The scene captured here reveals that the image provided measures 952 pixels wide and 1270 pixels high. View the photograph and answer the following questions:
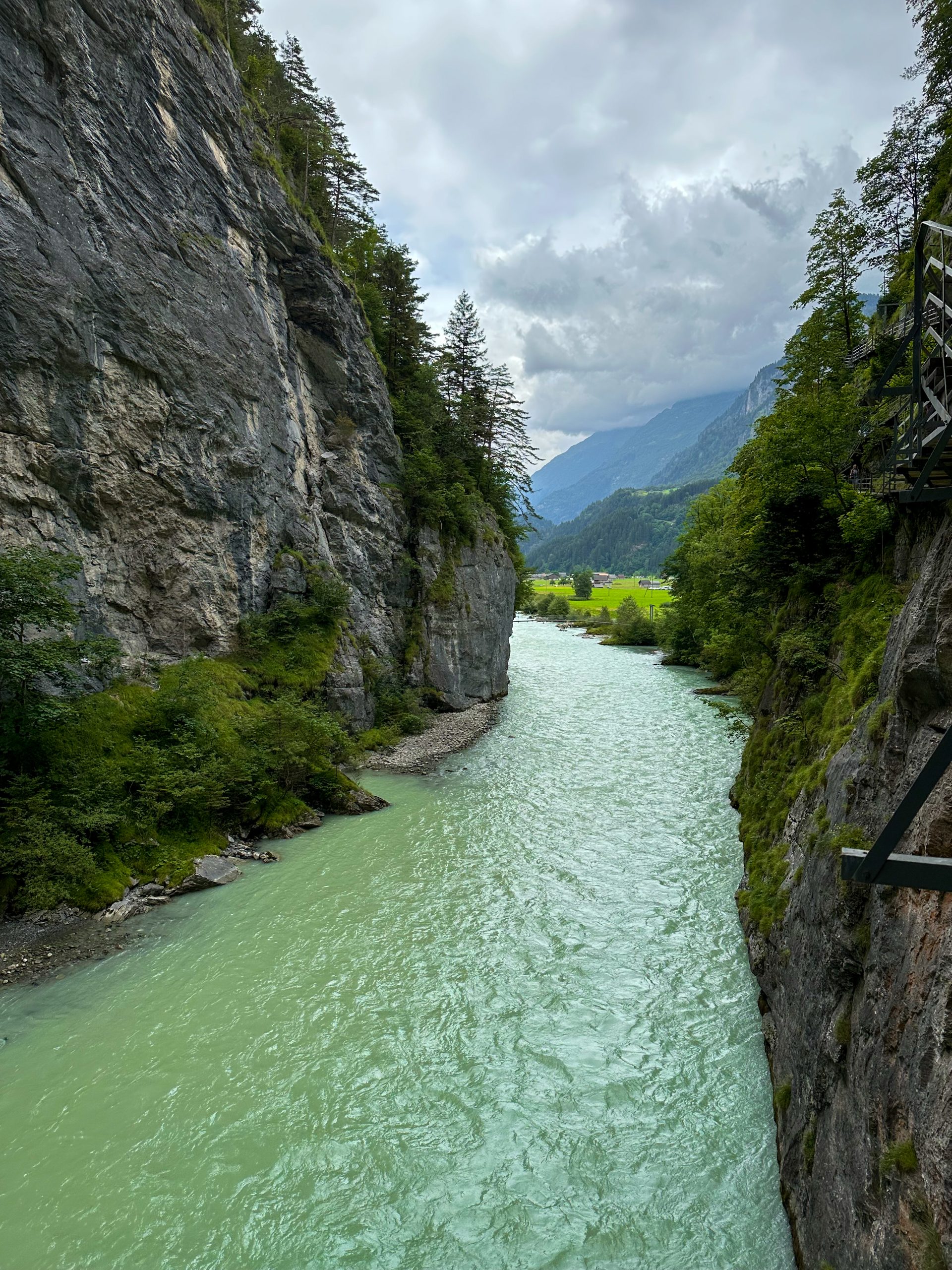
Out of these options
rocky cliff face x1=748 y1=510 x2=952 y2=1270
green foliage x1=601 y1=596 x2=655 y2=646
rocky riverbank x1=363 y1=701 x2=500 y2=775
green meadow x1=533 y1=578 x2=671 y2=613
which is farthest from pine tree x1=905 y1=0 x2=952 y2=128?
green meadow x1=533 y1=578 x2=671 y2=613

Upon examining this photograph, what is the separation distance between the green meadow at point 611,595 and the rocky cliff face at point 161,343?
70859 mm

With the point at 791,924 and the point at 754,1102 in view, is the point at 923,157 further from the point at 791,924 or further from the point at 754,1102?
the point at 754,1102

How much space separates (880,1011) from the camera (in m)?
4.87

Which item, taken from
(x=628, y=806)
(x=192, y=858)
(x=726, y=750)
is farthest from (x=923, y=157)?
(x=192, y=858)

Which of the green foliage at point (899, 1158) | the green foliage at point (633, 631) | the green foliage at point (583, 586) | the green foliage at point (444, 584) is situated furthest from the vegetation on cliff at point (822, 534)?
the green foliage at point (583, 586)

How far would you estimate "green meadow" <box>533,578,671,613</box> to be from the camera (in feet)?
356

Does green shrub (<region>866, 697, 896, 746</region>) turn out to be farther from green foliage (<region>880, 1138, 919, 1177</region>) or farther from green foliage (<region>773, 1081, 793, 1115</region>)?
green foliage (<region>773, 1081, 793, 1115</region>)

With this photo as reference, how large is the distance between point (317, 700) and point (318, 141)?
2865 cm

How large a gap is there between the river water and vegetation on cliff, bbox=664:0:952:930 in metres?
2.55

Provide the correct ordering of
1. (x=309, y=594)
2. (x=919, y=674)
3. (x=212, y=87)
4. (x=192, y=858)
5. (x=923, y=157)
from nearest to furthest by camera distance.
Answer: (x=919, y=674) → (x=192, y=858) → (x=923, y=157) → (x=212, y=87) → (x=309, y=594)

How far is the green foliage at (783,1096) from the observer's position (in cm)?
678

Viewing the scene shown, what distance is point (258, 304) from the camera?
74.1 ft

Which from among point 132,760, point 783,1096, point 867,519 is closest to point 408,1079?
point 783,1096

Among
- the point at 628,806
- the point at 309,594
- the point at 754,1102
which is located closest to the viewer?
the point at 754,1102
